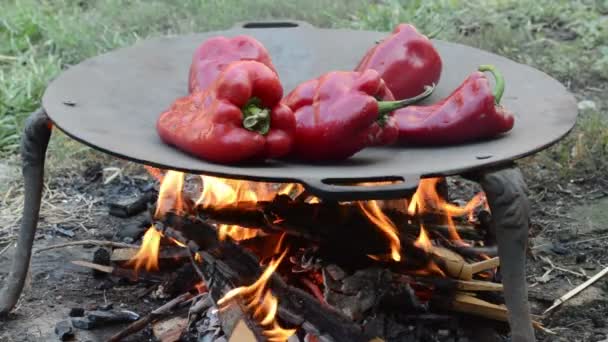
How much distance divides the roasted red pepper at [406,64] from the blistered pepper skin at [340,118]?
38 cm

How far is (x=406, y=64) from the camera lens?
118 inches

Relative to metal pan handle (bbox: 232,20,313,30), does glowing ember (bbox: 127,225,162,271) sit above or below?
below

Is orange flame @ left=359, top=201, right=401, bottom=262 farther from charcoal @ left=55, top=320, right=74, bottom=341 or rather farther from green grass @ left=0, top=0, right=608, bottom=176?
green grass @ left=0, top=0, right=608, bottom=176

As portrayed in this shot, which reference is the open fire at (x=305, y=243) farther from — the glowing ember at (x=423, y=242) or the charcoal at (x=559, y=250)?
the charcoal at (x=559, y=250)

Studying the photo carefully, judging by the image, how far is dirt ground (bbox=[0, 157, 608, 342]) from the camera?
3.04 metres

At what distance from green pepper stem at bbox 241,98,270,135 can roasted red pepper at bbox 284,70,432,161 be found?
0.13 m

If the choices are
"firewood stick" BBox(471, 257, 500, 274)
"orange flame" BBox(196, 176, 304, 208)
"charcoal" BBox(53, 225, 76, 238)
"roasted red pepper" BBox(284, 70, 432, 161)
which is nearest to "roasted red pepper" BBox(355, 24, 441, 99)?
"roasted red pepper" BBox(284, 70, 432, 161)

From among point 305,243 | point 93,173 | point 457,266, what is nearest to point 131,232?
point 93,173

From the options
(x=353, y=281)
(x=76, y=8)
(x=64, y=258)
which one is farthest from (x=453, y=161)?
(x=76, y=8)

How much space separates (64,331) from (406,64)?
4.73ft

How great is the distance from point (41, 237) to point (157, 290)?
73 centimetres

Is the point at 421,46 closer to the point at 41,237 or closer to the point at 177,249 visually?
the point at 177,249

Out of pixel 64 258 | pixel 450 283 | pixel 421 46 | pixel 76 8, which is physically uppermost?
pixel 421 46

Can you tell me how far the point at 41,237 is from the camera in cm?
364
